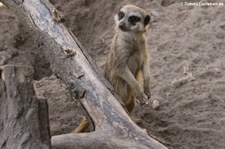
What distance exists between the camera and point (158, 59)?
5793 mm

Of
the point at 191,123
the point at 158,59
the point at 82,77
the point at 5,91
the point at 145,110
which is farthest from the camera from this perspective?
the point at 158,59

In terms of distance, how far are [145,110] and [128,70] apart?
1.58ft

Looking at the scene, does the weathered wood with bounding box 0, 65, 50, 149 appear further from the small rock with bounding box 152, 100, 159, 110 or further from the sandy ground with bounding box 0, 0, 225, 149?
the small rock with bounding box 152, 100, 159, 110

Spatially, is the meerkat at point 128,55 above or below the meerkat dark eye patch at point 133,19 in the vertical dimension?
below

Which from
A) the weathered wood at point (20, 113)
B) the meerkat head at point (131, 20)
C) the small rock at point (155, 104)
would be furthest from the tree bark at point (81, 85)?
the small rock at point (155, 104)

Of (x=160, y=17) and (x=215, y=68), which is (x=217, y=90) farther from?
(x=160, y=17)

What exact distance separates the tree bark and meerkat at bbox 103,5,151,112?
2.29 ft

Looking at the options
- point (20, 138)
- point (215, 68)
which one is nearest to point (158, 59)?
point (215, 68)

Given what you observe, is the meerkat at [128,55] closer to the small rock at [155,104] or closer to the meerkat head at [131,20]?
the meerkat head at [131,20]

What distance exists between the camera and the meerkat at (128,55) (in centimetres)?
475

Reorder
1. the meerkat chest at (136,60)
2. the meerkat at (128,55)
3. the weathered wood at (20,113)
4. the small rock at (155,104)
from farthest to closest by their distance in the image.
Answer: the small rock at (155,104), the meerkat chest at (136,60), the meerkat at (128,55), the weathered wood at (20,113)

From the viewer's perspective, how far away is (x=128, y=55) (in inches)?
189

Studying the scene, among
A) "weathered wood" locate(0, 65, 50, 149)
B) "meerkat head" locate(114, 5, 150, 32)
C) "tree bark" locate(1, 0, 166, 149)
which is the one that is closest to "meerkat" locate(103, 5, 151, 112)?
"meerkat head" locate(114, 5, 150, 32)

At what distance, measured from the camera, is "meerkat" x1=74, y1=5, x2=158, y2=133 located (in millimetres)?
4754
